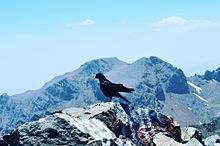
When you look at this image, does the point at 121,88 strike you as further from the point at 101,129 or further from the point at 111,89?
the point at 101,129

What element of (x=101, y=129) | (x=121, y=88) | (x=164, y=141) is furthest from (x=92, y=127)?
(x=121, y=88)

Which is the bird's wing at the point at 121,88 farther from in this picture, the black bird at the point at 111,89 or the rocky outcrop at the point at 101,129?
the rocky outcrop at the point at 101,129

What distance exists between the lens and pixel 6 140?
17203mm

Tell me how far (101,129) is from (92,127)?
51 cm

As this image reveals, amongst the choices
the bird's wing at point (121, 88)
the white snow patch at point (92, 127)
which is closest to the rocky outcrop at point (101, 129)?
the white snow patch at point (92, 127)

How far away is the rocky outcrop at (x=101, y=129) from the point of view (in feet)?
50.8

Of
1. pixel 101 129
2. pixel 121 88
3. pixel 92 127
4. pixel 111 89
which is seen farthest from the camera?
pixel 111 89

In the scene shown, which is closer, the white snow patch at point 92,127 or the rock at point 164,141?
the white snow patch at point 92,127

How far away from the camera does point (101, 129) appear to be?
56.6ft

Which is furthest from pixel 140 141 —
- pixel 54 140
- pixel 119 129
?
pixel 54 140

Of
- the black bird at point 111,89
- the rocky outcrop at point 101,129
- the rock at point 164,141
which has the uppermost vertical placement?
the black bird at point 111,89

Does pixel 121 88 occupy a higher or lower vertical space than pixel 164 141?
higher

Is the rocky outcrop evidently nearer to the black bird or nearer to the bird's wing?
the bird's wing

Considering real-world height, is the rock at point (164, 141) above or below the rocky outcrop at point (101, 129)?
below
